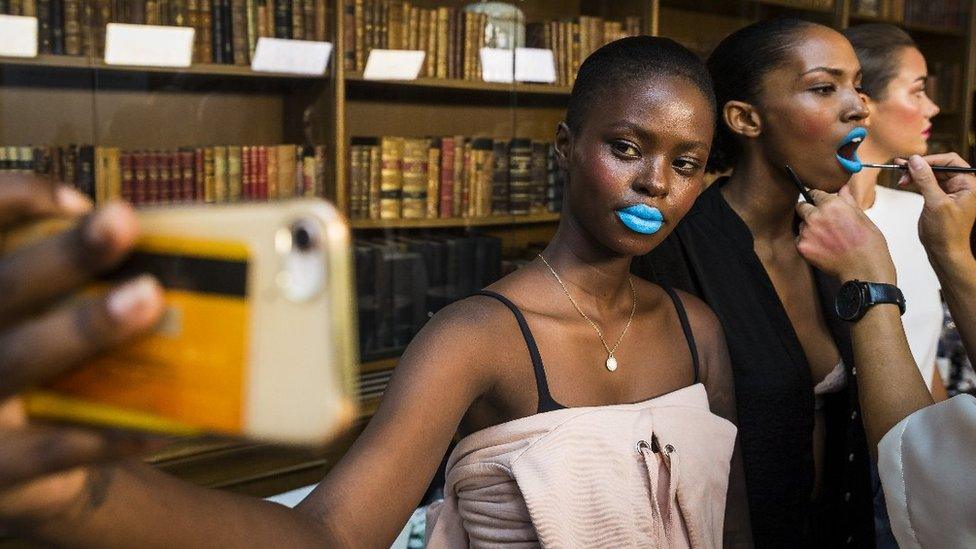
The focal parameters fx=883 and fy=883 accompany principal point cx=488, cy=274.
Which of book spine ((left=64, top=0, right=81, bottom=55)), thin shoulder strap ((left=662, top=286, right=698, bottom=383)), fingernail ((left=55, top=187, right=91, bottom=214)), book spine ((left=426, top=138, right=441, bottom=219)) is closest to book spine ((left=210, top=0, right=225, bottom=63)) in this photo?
book spine ((left=64, top=0, right=81, bottom=55))

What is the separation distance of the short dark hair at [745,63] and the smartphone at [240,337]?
1.22 m

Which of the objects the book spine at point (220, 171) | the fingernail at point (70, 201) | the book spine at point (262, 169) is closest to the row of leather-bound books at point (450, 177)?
the book spine at point (262, 169)

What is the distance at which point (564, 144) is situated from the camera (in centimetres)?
123

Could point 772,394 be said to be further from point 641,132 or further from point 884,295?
point 641,132

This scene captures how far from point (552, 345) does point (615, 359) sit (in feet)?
0.38

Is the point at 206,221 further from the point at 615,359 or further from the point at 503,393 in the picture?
the point at 615,359

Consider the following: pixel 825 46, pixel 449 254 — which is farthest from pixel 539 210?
pixel 825 46

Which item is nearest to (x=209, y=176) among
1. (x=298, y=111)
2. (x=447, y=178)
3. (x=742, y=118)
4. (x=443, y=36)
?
(x=298, y=111)

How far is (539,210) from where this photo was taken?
3176mm

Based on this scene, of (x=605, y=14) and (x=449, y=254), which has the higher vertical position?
(x=605, y=14)

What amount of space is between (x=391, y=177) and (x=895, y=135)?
1510 mm

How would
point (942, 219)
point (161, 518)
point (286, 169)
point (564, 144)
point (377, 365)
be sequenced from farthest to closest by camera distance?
1. point (377, 365)
2. point (286, 169)
3. point (942, 219)
4. point (564, 144)
5. point (161, 518)

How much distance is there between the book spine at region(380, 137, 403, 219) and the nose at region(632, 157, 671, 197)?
1.86m

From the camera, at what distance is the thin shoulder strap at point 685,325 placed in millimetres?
1261
